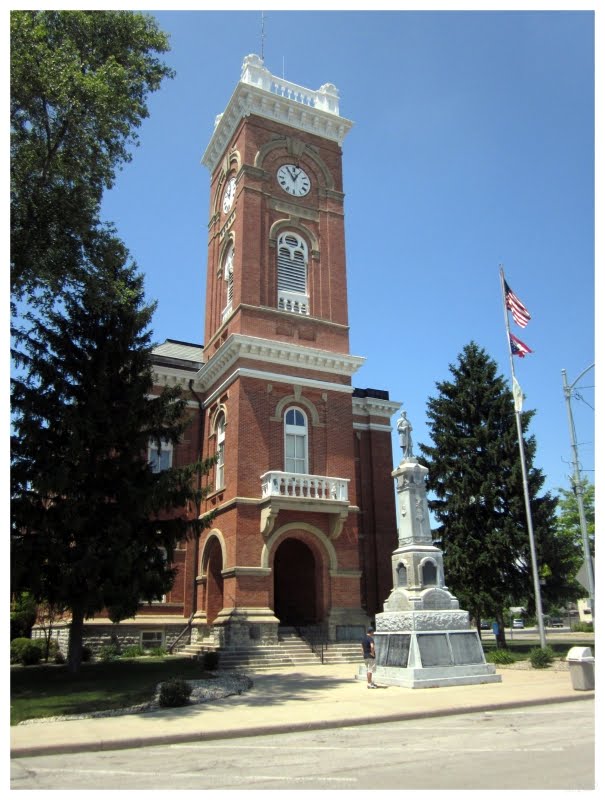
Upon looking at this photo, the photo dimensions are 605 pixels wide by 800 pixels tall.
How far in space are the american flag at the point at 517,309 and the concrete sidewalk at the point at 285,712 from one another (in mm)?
13073

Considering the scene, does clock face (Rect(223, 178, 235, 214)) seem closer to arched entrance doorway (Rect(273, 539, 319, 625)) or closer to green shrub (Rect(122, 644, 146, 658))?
arched entrance doorway (Rect(273, 539, 319, 625))

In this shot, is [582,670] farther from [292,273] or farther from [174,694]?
[292,273]

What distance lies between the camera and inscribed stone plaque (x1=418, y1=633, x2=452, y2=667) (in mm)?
15508

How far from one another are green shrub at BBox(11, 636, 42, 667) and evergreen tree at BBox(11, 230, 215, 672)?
6913 mm

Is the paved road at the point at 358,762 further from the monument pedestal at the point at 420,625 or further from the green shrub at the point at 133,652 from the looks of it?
the green shrub at the point at 133,652

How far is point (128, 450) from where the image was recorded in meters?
18.1

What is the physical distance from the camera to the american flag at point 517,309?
24219 mm

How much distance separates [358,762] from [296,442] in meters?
19.2

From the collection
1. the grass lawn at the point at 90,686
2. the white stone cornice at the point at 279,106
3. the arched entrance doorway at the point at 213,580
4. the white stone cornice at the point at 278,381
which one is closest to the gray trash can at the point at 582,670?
the grass lawn at the point at 90,686

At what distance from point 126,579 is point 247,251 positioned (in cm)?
1684

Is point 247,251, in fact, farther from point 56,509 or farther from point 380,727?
point 380,727

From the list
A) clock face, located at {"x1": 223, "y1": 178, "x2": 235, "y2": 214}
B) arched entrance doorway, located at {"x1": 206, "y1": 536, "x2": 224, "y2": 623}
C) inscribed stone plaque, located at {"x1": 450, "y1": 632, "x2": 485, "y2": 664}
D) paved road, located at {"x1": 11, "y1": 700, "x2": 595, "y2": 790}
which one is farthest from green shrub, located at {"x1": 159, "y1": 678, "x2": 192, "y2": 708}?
clock face, located at {"x1": 223, "y1": 178, "x2": 235, "y2": 214}

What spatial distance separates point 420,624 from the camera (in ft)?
51.9

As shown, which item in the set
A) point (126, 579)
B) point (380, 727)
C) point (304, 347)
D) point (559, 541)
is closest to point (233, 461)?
point (304, 347)
